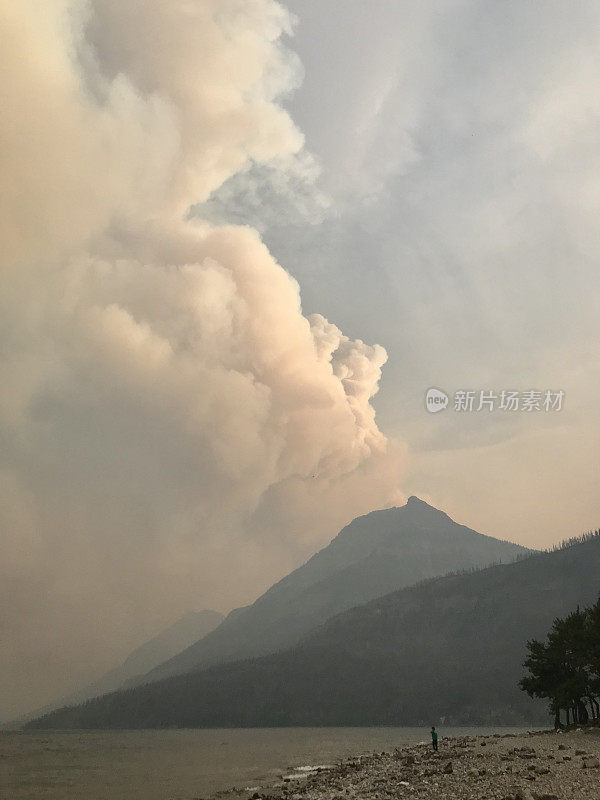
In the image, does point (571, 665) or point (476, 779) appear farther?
point (571, 665)

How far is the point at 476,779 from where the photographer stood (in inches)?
1796

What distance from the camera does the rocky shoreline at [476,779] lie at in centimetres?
3966

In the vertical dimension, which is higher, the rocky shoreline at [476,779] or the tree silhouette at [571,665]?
the tree silhouette at [571,665]

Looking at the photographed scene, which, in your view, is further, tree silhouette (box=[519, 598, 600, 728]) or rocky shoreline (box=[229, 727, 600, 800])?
tree silhouette (box=[519, 598, 600, 728])

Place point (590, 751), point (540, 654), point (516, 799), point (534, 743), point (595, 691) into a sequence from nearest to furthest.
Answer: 1. point (516, 799)
2. point (590, 751)
3. point (534, 743)
4. point (595, 691)
5. point (540, 654)

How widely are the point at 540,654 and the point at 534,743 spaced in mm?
20310

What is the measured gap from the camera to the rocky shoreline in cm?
3966

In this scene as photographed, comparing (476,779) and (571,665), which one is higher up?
(571,665)

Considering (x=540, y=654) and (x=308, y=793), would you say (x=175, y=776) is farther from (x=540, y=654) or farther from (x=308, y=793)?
(x=540, y=654)

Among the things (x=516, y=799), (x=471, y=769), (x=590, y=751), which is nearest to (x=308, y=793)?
(x=471, y=769)

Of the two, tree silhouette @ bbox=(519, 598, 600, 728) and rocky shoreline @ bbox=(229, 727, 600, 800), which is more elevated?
tree silhouette @ bbox=(519, 598, 600, 728)

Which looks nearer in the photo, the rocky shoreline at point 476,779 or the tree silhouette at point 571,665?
the rocky shoreline at point 476,779

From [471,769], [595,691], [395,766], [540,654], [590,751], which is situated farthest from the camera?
[540,654]

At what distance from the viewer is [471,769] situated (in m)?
51.6
